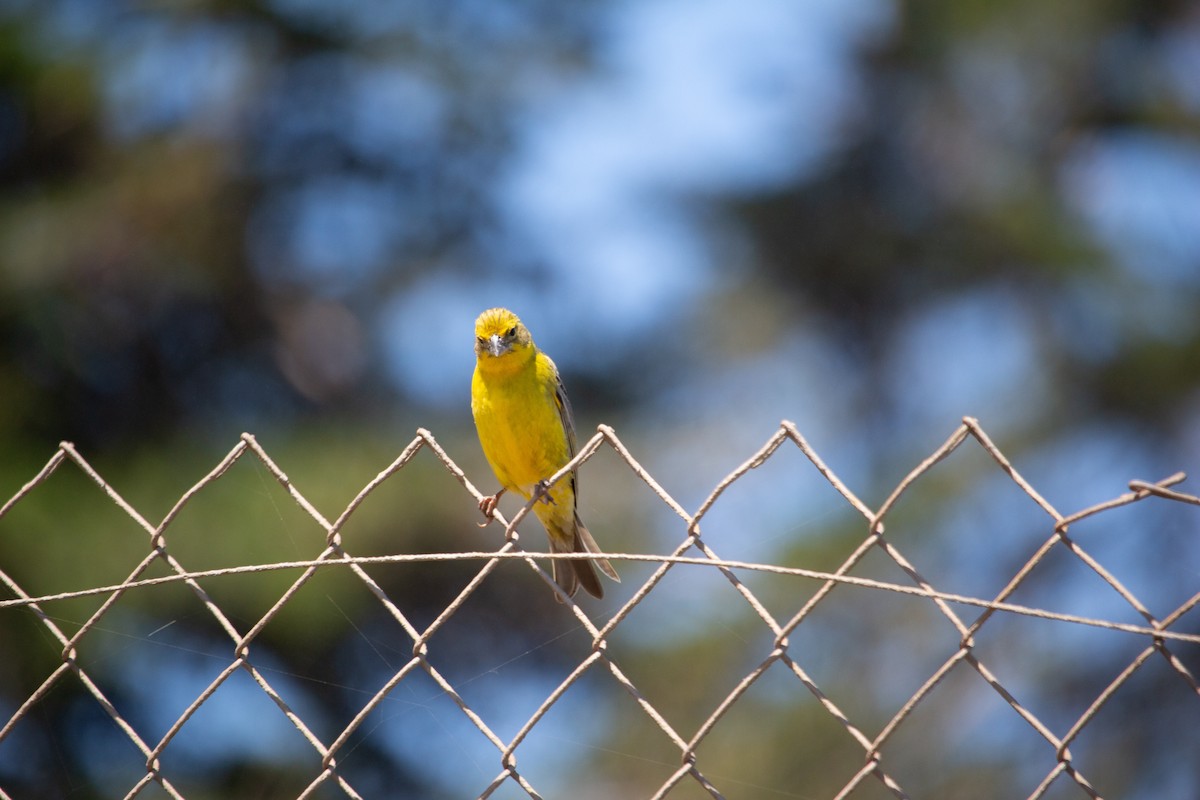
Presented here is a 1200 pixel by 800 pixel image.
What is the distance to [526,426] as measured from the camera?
439cm

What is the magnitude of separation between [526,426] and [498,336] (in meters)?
0.39

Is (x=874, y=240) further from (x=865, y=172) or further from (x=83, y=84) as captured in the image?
(x=83, y=84)

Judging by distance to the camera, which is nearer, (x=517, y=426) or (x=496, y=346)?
(x=517, y=426)

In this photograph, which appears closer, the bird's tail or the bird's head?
the bird's tail

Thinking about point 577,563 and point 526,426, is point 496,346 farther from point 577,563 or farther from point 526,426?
point 577,563

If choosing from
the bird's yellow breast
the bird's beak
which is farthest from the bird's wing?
the bird's beak

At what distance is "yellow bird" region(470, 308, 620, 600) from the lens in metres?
4.39

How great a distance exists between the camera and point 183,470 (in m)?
11.7

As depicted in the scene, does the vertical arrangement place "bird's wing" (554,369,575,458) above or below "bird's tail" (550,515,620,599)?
above

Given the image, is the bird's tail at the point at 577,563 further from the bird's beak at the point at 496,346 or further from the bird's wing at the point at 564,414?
the bird's beak at the point at 496,346

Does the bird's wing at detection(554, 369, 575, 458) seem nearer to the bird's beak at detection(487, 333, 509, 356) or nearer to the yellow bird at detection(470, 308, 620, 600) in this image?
the yellow bird at detection(470, 308, 620, 600)

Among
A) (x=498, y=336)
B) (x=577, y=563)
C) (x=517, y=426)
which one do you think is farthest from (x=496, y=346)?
(x=577, y=563)

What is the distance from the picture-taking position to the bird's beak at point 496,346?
4.58m

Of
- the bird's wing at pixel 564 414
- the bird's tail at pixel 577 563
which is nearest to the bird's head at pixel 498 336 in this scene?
the bird's wing at pixel 564 414
